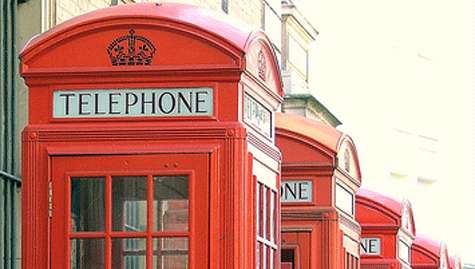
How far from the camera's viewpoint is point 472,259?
3512 cm

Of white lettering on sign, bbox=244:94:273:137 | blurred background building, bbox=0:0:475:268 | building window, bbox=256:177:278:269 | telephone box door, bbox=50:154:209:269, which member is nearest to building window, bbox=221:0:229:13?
blurred background building, bbox=0:0:475:268

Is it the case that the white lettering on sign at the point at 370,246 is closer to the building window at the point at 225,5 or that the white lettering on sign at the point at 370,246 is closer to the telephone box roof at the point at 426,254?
the telephone box roof at the point at 426,254

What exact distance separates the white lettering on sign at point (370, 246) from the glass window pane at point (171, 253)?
20.0 ft

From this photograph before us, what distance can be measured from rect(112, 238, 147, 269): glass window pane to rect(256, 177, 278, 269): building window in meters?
0.72

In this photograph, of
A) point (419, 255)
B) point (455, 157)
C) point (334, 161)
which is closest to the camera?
point (334, 161)

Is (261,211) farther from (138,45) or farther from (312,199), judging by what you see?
(312,199)

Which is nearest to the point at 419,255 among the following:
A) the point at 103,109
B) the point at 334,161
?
the point at 334,161

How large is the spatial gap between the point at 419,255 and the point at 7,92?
796 cm

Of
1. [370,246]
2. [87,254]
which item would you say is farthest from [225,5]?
[87,254]

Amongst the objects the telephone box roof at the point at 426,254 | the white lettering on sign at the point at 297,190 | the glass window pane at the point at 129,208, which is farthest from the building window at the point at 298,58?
the glass window pane at the point at 129,208

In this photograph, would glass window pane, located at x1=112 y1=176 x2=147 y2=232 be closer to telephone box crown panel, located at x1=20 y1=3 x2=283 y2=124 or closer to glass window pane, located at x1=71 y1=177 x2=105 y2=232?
glass window pane, located at x1=71 y1=177 x2=105 y2=232

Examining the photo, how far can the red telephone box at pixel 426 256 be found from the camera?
18.7 m

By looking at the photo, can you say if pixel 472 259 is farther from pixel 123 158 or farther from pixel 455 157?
pixel 123 158

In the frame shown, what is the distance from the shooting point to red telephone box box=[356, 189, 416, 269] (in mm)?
15844
